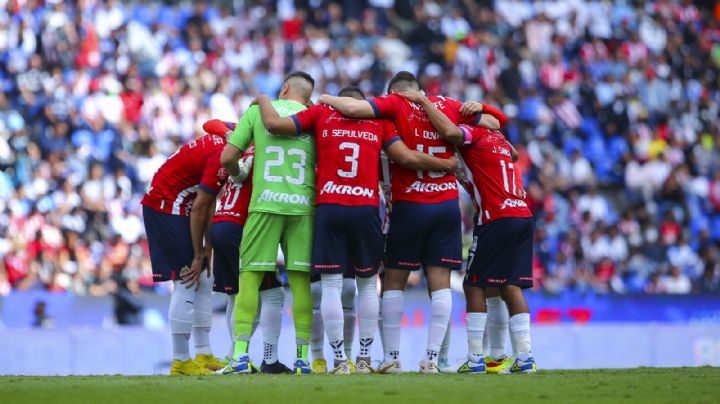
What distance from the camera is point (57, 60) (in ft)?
78.6

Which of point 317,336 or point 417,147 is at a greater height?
point 417,147

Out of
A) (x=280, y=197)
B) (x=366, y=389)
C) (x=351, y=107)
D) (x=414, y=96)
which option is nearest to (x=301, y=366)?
(x=280, y=197)

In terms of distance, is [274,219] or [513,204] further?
[513,204]

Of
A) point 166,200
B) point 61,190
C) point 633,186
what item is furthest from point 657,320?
point 166,200

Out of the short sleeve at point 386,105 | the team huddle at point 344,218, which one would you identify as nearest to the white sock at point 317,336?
the team huddle at point 344,218

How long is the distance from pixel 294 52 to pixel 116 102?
15.3 feet

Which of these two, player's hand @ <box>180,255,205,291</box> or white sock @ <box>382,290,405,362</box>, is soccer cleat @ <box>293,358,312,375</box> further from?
player's hand @ <box>180,255,205,291</box>

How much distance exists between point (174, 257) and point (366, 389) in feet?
10.6

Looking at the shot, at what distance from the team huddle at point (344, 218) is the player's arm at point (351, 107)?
12 millimetres

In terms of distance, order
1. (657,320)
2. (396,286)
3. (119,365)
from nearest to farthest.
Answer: (396,286) < (119,365) < (657,320)

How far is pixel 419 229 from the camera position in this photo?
10539mm

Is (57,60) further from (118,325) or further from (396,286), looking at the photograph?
(396,286)

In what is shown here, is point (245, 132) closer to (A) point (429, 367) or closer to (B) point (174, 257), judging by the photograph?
(B) point (174, 257)

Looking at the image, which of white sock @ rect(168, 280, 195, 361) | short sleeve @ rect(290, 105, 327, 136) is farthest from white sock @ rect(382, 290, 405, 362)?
white sock @ rect(168, 280, 195, 361)
